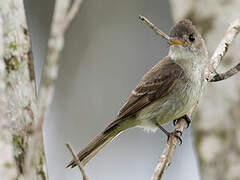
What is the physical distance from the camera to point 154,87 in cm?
518

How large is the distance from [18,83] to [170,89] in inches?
111

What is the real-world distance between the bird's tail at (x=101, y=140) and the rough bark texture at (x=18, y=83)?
2.16m

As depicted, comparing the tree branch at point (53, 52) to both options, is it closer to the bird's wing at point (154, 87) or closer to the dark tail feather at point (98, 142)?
the dark tail feather at point (98, 142)

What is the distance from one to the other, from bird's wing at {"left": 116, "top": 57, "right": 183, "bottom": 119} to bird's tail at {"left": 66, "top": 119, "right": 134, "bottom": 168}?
110 mm

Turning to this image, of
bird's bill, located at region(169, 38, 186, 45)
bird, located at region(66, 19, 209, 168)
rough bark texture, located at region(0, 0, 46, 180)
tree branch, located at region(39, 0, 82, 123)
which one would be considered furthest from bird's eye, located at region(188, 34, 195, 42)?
tree branch, located at region(39, 0, 82, 123)

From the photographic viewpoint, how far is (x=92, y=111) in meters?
8.38

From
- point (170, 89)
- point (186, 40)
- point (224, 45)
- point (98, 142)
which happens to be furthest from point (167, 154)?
point (186, 40)

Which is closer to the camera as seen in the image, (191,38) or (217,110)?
(217,110)

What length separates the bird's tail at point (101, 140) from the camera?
469 cm

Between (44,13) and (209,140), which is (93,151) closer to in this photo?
(209,140)

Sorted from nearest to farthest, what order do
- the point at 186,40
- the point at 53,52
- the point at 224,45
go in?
the point at 53,52
the point at 224,45
the point at 186,40

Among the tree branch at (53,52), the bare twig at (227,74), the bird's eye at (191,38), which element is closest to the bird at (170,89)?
the bird's eye at (191,38)

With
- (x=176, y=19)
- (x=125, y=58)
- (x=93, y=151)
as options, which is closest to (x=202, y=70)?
(x=176, y=19)

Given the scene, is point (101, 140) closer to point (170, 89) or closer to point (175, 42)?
point (170, 89)
